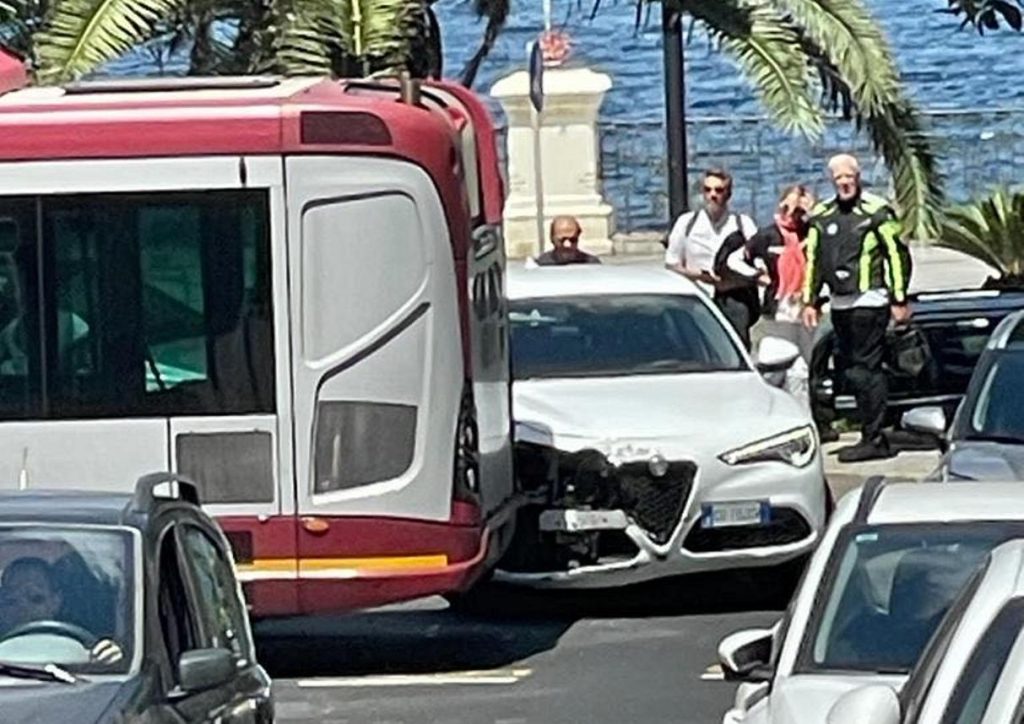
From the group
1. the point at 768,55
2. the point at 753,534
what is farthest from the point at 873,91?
the point at 753,534

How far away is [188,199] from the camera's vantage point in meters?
12.3

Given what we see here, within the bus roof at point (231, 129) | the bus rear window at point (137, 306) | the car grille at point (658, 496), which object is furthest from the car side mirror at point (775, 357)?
the bus rear window at point (137, 306)

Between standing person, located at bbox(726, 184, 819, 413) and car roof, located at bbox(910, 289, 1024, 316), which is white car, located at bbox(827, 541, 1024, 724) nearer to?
standing person, located at bbox(726, 184, 819, 413)

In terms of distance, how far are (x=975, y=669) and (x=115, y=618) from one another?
311 centimetres

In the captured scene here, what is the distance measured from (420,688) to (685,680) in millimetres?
1154

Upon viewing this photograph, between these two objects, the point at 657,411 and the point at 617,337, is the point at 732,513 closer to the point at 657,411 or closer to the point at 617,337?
the point at 657,411

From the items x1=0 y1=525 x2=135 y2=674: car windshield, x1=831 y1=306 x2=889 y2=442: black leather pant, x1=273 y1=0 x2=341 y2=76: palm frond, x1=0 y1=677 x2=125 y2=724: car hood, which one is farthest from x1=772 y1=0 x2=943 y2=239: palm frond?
x1=0 y1=677 x2=125 y2=724: car hood

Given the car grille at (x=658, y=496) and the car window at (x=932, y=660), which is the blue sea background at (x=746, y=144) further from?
the car window at (x=932, y=660)

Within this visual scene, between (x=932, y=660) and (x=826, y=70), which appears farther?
(x=826, y=70)

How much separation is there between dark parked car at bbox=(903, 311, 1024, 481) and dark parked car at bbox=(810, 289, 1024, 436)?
16.9 ft

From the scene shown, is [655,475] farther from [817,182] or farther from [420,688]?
[817,182]

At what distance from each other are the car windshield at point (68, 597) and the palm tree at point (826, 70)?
11.0m

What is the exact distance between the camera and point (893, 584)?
7.97m

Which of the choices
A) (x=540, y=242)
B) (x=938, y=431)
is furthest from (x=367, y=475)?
(x=540, y=242)
